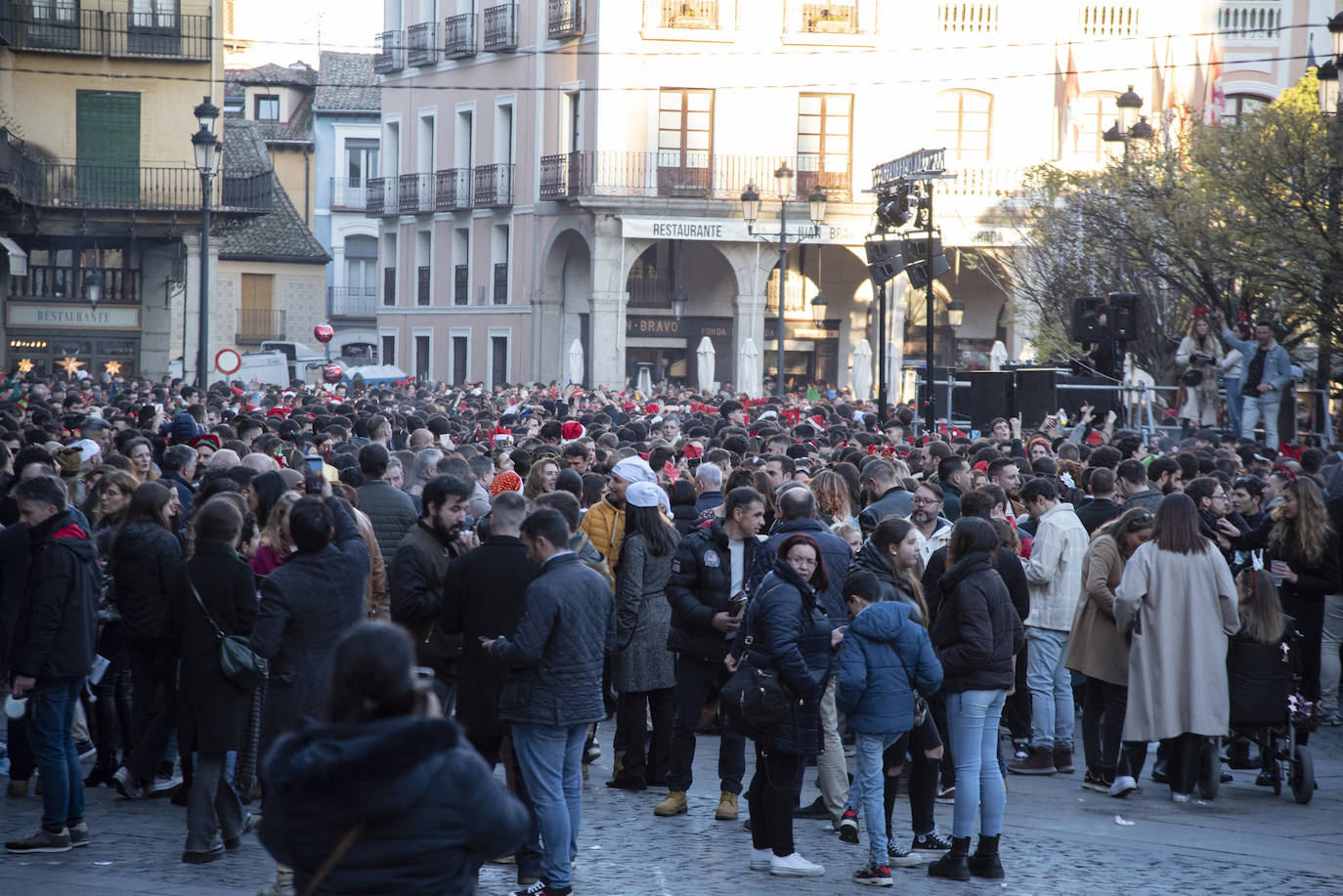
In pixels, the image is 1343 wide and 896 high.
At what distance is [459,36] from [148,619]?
132 feet

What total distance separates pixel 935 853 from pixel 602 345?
3330cm

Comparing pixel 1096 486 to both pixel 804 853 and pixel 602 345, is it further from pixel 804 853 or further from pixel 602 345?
pixel 602 345

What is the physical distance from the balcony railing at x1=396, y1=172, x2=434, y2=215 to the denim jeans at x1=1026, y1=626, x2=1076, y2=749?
39319 mm

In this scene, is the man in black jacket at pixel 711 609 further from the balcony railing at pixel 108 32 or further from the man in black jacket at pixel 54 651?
the balcony railing at pixel 108 32

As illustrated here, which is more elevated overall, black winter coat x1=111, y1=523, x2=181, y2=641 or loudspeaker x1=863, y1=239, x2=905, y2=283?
loudspeaker x1=863, y1=239, x2=905, y2=283

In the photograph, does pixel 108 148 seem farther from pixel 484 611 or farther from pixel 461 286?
pixel 484 611

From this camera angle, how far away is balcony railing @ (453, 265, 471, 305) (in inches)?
1845

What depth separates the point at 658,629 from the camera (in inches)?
351

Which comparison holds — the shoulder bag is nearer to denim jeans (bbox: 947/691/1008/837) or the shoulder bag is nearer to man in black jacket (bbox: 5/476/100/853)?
man in black jacket (bbox: 5/476/100/853)

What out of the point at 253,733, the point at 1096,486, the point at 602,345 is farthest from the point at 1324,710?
the point at 602,345

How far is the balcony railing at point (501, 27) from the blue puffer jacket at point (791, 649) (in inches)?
1512

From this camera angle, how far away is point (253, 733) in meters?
8.11

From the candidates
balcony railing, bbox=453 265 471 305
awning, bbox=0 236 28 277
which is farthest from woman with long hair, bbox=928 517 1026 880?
balcony railing, bbox=453 265 471 305

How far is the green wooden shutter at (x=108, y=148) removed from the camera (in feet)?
121
